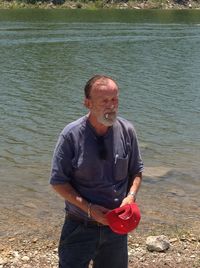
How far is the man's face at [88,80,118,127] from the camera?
5008 millimetres

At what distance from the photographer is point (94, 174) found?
203 inches

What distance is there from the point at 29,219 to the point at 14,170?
12.6 feet

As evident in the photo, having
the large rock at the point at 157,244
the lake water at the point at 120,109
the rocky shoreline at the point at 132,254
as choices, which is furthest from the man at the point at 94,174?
the lake water at the point at 120,109

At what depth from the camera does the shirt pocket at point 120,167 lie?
17.1 feet

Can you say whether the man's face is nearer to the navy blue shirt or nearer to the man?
the man

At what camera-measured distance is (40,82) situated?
29156 millimetres

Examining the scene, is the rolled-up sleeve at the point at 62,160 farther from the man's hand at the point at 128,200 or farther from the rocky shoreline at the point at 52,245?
the rocky shoreline at the point at 52,245

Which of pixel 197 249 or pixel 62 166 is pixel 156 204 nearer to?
pixel 197 249

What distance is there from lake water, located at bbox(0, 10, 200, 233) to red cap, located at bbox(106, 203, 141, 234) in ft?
17.0

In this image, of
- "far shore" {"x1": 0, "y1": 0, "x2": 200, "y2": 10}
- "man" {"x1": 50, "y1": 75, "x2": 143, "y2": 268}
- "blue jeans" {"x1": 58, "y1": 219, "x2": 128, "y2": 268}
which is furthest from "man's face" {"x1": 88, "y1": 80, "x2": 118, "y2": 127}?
"far shore" {"x1": 0, "y1": 0, "x2": 200, "y2": 10}

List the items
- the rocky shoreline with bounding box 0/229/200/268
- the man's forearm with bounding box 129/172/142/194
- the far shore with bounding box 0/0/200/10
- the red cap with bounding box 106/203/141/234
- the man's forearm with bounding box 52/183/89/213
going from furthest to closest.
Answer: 1. the far shore with bounding box 0/0/200/10
2. the rocky shoreline with bounding box 0/229/200/268
3. the man's forearm with bounding box 129/172/142/194
4. the man's forearm with bounding box 52/183/89/213
5. the red cap with bounding box 106/203/141/234

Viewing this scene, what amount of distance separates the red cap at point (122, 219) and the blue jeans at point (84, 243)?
0.30 m

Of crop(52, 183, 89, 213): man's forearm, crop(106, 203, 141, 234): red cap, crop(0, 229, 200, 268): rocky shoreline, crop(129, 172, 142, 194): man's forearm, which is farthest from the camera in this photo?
crop(0, 229, 200, 268): rocky shoreline

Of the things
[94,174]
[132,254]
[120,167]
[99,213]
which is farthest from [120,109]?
[99,213]
